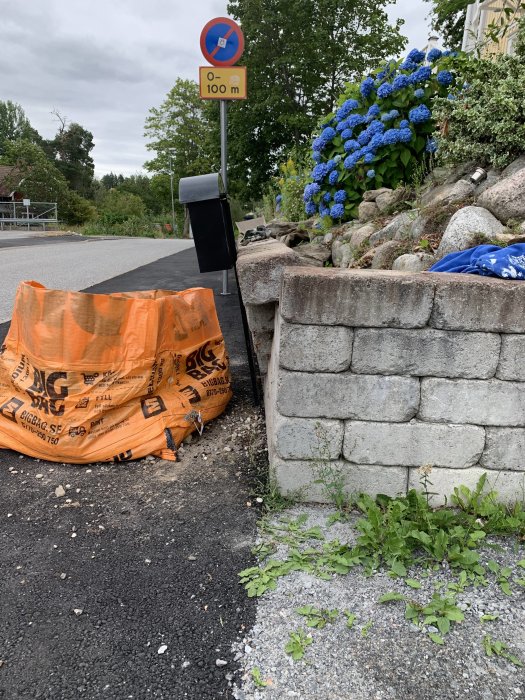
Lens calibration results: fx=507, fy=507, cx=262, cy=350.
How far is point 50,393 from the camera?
2.84 meters

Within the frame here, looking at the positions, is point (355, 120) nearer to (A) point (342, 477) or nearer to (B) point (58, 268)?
(A) point (342, 477)

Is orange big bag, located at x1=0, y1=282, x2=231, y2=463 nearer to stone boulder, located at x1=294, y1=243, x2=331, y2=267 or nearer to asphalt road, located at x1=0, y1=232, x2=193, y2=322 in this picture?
stone boulder, located at x1=294, y1=243, x2=331, y2=267

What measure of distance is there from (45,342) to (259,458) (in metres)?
1.38

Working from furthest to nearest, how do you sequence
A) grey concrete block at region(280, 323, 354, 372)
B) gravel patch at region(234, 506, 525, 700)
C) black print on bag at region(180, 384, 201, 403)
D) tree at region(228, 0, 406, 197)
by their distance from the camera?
1. tree at region(228, 0, 406, 197)
2. black print on bag at region(180, 384, 201, 403)
3. grey concrete block at region(280, 323, 354, 372)
4. gravel patch at region(234, 506, 525, 700)

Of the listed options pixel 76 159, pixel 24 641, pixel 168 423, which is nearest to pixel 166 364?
pixel 168 423

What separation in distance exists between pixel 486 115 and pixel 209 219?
202 centimetres

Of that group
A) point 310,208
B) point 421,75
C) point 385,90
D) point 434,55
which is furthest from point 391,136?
point 310,208

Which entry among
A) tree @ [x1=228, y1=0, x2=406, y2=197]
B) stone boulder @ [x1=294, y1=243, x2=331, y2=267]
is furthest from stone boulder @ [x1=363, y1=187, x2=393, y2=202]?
tree @ [x1=228, y1=0, x2=406, y2=197]

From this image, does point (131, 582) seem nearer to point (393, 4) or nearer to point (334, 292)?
point (334, 292)

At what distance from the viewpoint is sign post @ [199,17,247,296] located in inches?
204

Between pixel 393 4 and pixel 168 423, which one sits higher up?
pixel 393 4

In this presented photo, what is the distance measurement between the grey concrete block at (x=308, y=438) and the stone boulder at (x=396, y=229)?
1699mm

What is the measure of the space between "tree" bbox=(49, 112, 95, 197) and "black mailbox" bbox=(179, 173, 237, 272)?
2376 inches

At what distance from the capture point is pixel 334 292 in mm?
2211
